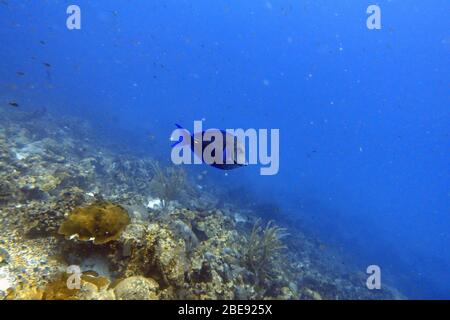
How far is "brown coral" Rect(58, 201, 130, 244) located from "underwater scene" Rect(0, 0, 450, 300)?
17 mm

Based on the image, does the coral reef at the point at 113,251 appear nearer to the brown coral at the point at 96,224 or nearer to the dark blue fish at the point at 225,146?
the brown coral at the point at 96,224

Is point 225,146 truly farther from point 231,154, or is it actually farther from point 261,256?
point 261,256

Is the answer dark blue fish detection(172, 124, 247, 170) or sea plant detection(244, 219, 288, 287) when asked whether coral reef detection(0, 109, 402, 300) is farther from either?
dark blue fish detection(172, 124, 247, 170)

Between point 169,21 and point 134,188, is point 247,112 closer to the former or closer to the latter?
point 169,21

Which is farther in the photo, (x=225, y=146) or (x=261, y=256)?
(x=261, y=256)

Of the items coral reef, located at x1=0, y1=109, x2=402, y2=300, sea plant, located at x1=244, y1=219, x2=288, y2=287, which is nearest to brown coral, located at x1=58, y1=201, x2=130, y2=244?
coral reef, located at x1=0, y1=109, x2=402, y2=300

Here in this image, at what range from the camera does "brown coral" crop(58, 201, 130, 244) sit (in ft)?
11.8

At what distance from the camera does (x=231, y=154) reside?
312 centimetres

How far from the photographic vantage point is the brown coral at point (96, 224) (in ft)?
11.8

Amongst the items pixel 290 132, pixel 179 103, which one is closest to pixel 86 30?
pixel 179 103

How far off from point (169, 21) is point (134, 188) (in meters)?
149

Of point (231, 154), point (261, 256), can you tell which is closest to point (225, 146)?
point (231, 154)

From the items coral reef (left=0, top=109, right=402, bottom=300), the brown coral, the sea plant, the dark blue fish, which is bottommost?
the sea plant

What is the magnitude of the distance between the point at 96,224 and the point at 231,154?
6.16 ft
